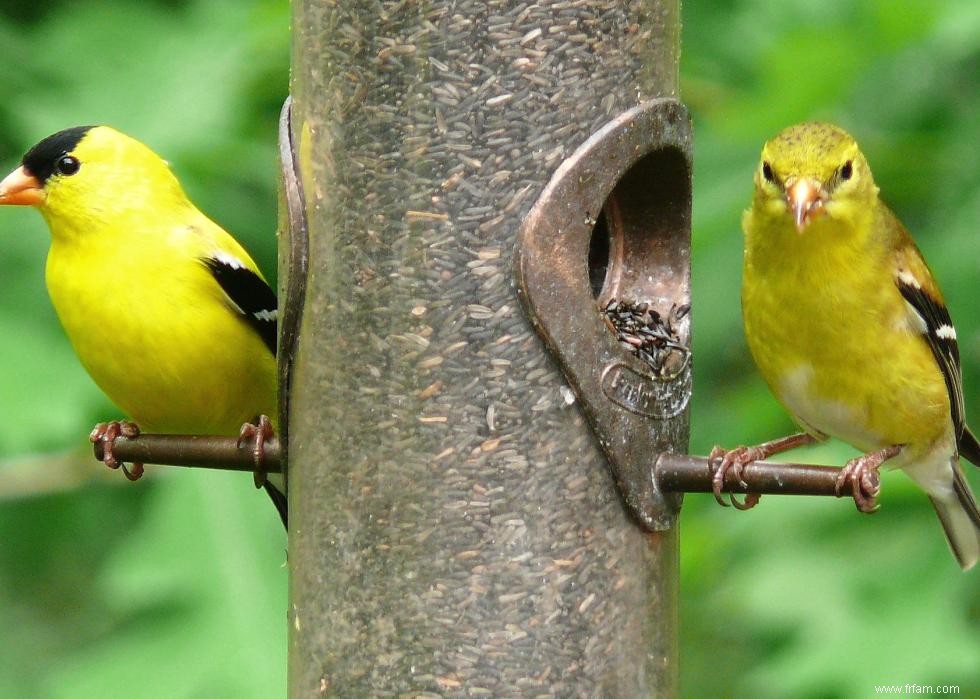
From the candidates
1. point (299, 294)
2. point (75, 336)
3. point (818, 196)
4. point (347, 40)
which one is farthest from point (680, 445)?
point (75, 336)

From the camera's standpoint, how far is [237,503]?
5.54 m

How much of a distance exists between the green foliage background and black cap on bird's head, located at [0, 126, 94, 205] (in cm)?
39

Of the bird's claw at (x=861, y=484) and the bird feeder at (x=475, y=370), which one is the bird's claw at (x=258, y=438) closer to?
the bird feeder at (x=475, y=370)

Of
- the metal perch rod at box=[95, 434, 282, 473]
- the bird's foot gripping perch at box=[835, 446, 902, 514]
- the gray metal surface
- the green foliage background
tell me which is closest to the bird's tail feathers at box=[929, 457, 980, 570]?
the green foliage background

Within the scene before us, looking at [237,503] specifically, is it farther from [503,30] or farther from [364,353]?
[503,30]

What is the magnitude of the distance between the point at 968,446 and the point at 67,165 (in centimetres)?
276

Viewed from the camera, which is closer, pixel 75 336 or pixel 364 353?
pixel 364 353

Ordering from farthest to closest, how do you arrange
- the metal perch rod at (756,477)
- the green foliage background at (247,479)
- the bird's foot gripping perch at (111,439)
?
the green foliage background at (247,479)
the bird's foot gripping perch at (111,439)
the metal perch rod at (756,477)

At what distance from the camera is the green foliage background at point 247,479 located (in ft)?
16.0

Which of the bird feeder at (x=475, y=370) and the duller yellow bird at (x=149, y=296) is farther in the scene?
the duller yellow bird at (x=149, y=296)

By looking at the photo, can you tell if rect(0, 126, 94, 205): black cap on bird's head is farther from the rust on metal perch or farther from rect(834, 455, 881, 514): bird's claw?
rect(834, 455, 881, 514): bird's claw

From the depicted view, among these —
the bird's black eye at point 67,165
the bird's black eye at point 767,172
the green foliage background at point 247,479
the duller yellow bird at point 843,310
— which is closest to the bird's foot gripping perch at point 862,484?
the duller yellow bird at point 843,310

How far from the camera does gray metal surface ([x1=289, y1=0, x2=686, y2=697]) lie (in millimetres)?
3777

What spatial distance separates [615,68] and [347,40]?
623 millimetres
